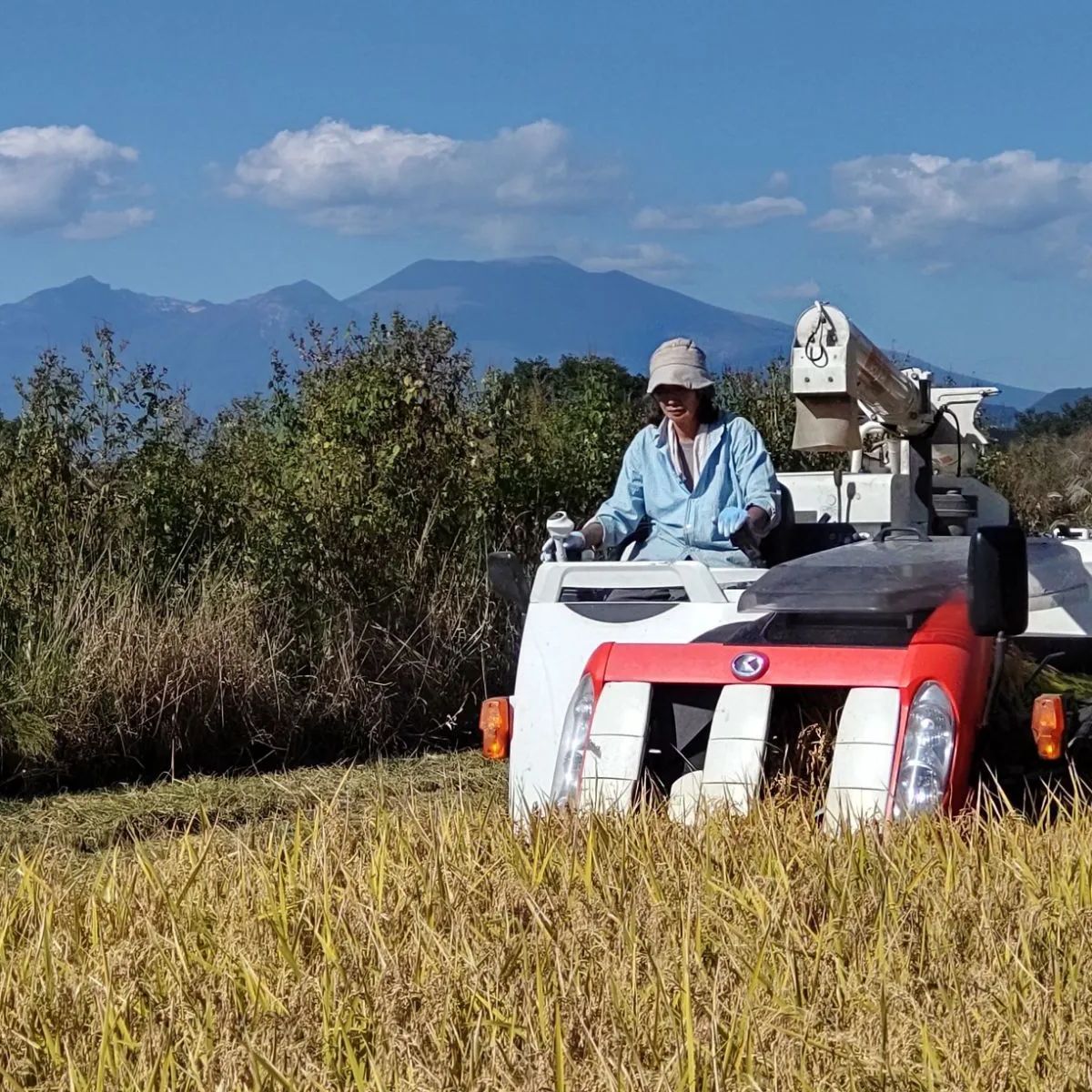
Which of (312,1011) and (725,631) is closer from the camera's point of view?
(312,1011)

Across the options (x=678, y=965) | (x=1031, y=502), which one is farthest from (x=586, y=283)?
(x=678, y=965)

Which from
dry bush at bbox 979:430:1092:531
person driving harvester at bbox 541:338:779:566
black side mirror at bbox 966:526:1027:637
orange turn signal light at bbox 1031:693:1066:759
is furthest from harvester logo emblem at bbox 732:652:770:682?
dry bush at bbox 979:430:1092:531

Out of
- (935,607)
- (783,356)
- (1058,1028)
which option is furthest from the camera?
(783,356)

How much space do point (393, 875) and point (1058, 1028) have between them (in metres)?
1.80

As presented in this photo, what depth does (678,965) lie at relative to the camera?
3.77 m

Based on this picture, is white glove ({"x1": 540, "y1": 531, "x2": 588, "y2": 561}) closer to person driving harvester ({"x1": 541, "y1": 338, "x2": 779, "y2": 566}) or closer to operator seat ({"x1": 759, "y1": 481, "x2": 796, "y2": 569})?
person driving harvester ({"x1": 541, "y1": 338, "x2": 779, "y2": 566})

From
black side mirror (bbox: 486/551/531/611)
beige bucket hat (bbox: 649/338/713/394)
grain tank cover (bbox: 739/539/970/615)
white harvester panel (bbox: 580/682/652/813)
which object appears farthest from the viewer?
beige bucket hat (bbox: 649/338/713/394)

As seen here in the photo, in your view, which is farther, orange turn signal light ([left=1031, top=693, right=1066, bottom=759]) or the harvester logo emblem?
the harvester logo emblem

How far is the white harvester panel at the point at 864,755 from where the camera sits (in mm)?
5086

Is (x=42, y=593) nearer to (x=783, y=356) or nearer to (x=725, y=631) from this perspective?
(x=725, y=631)

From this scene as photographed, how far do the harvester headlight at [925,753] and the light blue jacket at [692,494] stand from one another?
1.73m

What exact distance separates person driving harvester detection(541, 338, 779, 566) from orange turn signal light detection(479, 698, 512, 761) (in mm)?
1136

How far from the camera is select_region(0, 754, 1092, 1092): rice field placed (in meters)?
3.27

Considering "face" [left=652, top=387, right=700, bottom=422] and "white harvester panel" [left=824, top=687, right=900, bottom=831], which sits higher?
"face" [left=652, top=387, right=700, bottom=422]
